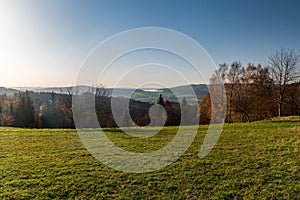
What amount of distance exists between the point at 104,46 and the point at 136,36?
1.15 metres

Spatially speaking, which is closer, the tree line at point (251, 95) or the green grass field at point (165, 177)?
the green grass field at point (165, 177)

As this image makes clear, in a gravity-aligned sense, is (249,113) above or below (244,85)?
below

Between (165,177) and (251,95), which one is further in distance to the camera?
(251,95)

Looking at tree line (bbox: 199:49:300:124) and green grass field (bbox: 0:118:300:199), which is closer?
green grass field (bbox: 0:118:300:199)

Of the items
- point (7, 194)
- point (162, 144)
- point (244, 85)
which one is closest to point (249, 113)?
point (244, 85)

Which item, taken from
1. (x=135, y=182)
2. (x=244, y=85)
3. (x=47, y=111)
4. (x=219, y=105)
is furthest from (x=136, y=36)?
(x=47, y=111)

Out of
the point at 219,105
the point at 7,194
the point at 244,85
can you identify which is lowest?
the point at 7,194

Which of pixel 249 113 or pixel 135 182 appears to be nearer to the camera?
pixel 135 182

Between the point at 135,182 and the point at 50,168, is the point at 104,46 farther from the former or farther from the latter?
the point at 50,168

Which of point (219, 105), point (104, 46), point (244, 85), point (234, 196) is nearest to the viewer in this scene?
point (234, 196)

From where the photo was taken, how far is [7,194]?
7.05m

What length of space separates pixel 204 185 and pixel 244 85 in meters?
38.1

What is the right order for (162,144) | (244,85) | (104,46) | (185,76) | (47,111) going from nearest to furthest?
1. (104,46)
2. (185,76)
3. (162,144)
4. (244,85)
5. (47,111)

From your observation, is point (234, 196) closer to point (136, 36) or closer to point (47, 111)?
point (136, 36)
